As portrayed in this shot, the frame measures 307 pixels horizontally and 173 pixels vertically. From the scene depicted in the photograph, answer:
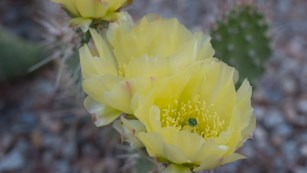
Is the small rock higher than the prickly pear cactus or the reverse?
the reverse

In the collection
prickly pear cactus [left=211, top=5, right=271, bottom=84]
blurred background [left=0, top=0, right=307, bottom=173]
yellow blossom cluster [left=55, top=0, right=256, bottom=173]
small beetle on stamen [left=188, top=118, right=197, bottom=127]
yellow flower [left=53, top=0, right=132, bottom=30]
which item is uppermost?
yellow flower [left=53, top=0, right=132, bottom=30]

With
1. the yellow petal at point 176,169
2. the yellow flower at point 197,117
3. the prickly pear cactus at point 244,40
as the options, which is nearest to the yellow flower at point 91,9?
the yellow flower at point 197,117

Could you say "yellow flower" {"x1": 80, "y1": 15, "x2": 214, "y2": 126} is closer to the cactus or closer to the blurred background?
the blurred background

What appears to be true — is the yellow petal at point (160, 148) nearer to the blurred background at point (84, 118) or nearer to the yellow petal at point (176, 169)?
the yellow petal at point (176, 169)

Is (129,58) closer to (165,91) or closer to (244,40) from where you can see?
(165,91)

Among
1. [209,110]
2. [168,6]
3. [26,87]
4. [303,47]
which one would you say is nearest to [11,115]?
[26,87]

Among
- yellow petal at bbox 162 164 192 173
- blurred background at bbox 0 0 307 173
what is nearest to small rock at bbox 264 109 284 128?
blurred background at bbox 0 0 307 173

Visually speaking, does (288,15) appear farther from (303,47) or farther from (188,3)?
(188,3)
